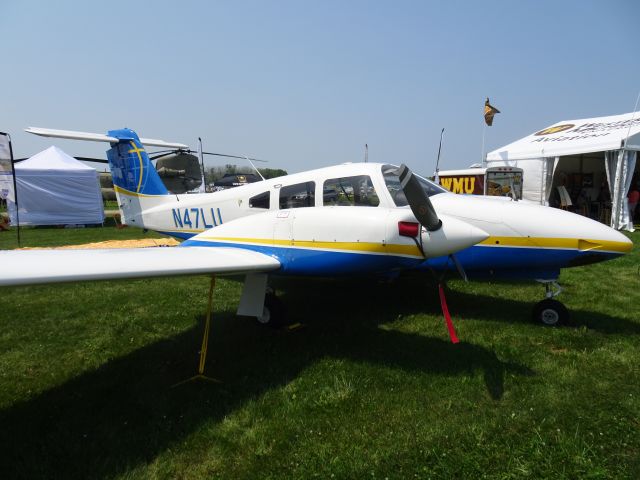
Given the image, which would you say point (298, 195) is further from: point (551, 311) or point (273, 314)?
point (551, 311)

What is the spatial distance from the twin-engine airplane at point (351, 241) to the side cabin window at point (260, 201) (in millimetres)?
17

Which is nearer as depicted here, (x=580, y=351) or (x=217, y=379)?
(x=217, y=379)

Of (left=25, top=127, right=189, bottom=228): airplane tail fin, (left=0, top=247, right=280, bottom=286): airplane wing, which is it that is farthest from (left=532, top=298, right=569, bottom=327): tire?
(left=25, top=127, right=189, bottom=228): airplane tail fin

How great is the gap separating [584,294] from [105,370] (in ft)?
24.6

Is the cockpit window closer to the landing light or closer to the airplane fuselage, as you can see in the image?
the airplane fuselage

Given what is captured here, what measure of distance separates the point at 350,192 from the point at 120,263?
3250 mm

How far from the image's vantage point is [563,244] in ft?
16.6

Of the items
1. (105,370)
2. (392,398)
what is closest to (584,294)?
(392,398)

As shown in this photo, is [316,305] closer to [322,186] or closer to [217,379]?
[322,186]

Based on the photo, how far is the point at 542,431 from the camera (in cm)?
308

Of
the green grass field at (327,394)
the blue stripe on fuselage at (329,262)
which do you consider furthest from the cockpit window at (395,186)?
the green grass field at (327,394)

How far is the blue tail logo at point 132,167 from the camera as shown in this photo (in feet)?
29.7

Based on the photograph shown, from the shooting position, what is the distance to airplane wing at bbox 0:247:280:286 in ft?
10.2

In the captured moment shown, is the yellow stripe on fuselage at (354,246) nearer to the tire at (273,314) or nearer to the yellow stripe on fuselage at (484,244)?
the yellow stripe on fuselage at (484,244)
